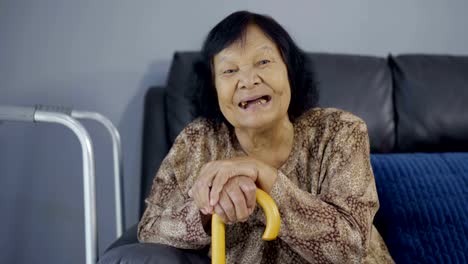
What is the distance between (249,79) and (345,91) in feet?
1.89

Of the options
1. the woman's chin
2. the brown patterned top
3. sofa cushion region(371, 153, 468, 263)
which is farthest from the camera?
sofa cushion region(371, 153, 468, 263)

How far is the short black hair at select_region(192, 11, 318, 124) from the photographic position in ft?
3.51

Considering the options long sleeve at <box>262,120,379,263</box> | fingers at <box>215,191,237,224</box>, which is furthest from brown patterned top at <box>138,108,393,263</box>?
fingers at <box>215,191,237,224</box>

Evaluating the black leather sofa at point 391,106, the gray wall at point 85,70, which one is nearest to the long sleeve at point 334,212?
the black leather sofa at point 391,106

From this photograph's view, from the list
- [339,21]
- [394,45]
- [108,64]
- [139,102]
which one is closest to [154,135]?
[139,102]

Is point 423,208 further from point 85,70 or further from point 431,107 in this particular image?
point 85,70

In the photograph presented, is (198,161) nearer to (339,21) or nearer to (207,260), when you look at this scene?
(207,260)

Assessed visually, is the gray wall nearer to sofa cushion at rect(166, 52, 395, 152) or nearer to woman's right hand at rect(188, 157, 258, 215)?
sofa cushion at rect(166, 52, 395, 152)

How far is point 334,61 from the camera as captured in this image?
60.6 inches

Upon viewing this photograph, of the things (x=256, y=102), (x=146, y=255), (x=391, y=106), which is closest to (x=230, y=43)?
(x=256, y=102)

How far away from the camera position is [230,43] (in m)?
1.06

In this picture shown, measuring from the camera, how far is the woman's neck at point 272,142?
3.64 feet

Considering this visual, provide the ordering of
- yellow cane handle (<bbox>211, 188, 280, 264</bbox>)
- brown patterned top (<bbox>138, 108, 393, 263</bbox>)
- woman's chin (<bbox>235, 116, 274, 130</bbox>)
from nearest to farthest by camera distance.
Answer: yellow cane handle (<bbox>211, 188, 280, 264</bbox>)
brown patterned top (<bbox>138, 108, 393, 263</bbox>)
woman's chin (<bbox>235, 116, 274, 130</bbox>)

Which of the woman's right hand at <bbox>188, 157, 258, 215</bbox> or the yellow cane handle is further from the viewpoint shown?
the woman's right hand at <bbox>188, 157, 258, 215</bbox>
